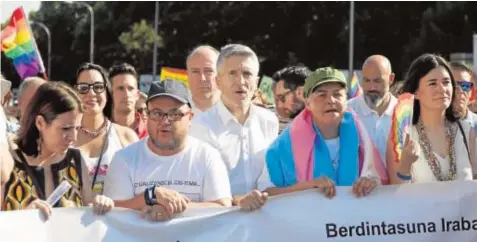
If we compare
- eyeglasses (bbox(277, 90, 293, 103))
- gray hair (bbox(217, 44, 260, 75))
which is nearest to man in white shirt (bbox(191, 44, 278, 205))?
gray hair (bbox(217, 44, 260, 75))

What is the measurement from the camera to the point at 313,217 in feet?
15.0

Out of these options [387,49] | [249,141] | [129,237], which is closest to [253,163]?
[249,141]

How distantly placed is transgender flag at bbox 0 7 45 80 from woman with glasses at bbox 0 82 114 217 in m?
5.63

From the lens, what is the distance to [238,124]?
5.24 m

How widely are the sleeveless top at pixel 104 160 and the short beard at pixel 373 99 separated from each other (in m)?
1.83

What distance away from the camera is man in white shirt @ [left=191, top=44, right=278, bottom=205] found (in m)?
5.12

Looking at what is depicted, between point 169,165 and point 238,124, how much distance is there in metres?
0.84

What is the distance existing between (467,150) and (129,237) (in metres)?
1.85

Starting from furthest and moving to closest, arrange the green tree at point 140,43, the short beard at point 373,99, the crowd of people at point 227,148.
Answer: the green tree at point 140,43 < the short beard at point 373,99 < the crowd of people at point 227,148

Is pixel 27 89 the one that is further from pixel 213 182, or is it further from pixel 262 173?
pixel 213 182

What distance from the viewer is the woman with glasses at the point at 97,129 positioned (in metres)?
5.29

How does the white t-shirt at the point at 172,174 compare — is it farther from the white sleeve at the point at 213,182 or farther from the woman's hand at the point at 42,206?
the woman's hand at the point at 42,206

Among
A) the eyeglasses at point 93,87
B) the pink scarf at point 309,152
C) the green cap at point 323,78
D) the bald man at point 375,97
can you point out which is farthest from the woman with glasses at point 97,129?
the bald man at point 375,97

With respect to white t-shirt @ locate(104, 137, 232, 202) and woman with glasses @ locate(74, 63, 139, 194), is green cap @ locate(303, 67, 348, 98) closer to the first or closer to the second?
white t-shirt @ locate(104, 137, 232, 202)
